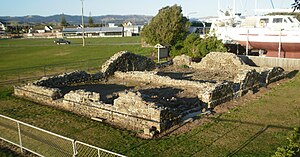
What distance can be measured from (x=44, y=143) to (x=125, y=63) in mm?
18921

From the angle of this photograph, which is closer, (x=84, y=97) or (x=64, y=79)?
(x=84, y=97)

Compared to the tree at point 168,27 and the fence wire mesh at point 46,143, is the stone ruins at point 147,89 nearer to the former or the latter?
the fence wire mesh at point 46,143

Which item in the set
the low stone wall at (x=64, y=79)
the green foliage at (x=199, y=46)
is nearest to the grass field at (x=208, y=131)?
the low stone wall at (x=64, y=79)

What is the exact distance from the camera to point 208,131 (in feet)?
45.5

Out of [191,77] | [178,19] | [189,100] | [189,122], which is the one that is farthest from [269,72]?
[178,19]

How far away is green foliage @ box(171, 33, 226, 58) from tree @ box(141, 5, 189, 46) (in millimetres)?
2444

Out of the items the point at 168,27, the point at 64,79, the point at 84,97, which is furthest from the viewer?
the point at 168,27

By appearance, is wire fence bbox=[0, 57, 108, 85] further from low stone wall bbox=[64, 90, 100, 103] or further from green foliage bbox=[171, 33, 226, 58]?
low stone wall bbox=[64, 90, 100, 103]

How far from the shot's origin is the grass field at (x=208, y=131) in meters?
12.0

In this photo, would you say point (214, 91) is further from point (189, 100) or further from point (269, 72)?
point (269, 72)

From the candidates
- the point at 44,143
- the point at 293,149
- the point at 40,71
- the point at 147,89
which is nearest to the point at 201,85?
the point at 147,89

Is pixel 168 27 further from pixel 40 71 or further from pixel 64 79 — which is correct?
pixel 64 79

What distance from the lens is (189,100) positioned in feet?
62.1

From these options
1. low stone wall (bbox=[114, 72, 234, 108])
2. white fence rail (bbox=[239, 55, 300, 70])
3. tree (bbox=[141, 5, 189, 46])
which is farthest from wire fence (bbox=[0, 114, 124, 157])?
tree (bbox=[141, 5, 189, 46])
